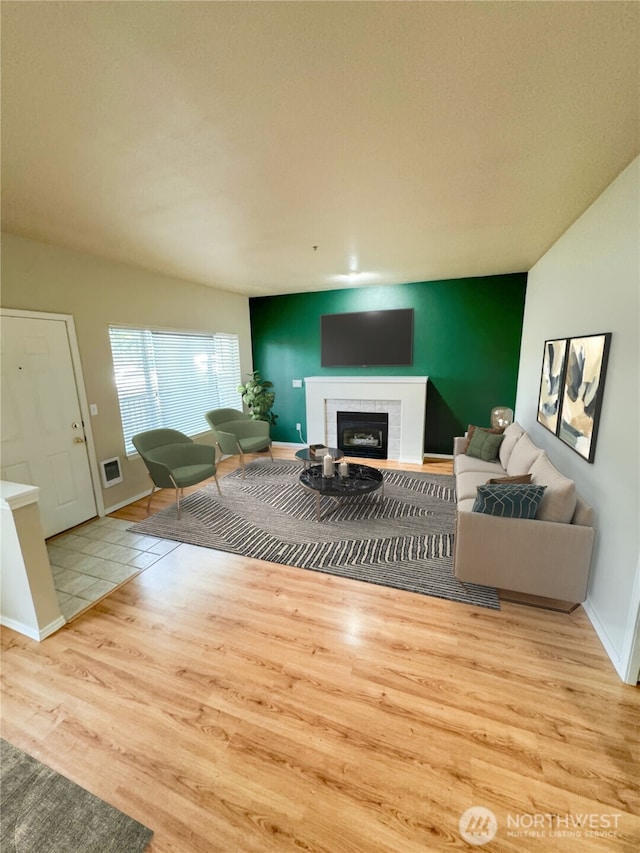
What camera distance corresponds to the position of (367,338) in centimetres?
539

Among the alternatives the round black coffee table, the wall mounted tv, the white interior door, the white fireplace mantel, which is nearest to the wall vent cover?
the white interior door

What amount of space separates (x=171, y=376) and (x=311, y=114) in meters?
3.76

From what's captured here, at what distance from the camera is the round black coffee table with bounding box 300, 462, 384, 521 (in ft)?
10.8

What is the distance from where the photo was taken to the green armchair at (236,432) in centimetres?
471

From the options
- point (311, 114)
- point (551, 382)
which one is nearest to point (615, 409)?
point (551, 382)

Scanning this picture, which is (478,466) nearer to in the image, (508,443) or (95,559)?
(508,443)

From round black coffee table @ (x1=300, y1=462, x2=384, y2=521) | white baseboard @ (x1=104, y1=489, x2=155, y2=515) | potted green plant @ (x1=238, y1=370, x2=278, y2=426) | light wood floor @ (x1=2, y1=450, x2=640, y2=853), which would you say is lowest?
light wood floor @ (x1=2, y1=450, x2=640, y2=853)

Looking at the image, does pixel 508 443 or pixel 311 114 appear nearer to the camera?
pixel 311 114

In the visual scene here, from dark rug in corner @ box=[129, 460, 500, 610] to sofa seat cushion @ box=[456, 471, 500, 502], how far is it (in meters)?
0.40

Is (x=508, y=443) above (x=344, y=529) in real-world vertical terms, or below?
above

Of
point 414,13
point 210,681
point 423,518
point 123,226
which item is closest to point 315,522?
point 423,518

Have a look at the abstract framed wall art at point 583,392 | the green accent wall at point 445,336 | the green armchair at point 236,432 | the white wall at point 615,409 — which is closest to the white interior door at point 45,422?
the green armchair at point 236,432

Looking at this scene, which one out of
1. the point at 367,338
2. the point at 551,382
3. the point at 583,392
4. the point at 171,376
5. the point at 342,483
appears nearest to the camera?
the point at 583,392

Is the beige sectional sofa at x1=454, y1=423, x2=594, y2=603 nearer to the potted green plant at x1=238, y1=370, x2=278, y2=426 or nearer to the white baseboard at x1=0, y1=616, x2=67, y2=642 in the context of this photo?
the white baseboard at x1=0, y1=616, x2=67, y2=642
